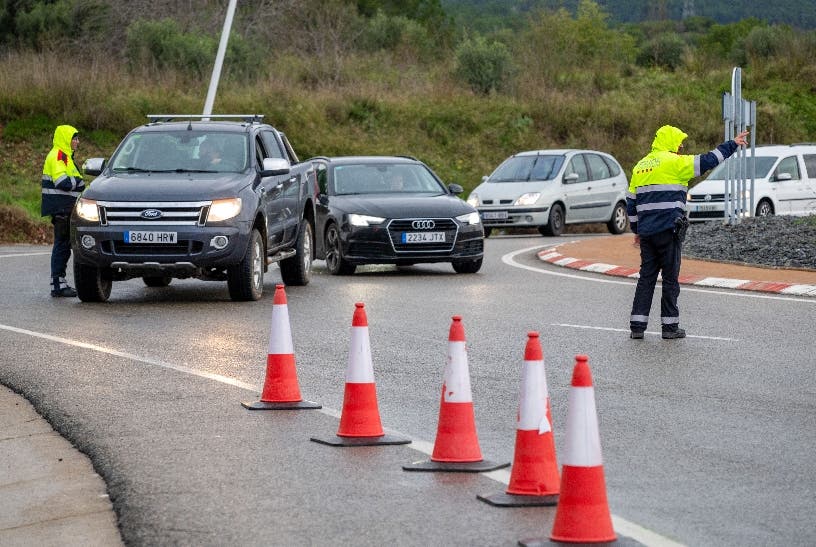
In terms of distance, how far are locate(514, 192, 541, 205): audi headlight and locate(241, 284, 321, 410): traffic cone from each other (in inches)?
854

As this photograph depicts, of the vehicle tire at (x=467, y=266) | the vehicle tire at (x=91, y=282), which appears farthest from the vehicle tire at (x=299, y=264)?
the vehicle tire at (x=91, y=282)

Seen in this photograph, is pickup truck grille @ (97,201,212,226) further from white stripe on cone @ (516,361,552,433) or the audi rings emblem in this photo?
white stripe on cone @ (516,361,552,433)

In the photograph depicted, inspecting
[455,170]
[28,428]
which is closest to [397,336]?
[28,428]

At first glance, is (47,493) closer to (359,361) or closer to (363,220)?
(359,361)

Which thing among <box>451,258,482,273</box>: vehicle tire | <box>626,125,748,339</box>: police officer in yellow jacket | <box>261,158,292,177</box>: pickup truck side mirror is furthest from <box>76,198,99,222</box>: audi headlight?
<box>451,258,482,273</box>: vehicle tire

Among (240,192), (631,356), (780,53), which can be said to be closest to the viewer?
(631,356)

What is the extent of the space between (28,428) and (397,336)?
194 inches

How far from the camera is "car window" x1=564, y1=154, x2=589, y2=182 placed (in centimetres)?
3253

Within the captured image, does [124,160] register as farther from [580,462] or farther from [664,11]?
[664,11]

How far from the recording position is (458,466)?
7773 mm

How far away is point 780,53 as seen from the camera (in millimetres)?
56875

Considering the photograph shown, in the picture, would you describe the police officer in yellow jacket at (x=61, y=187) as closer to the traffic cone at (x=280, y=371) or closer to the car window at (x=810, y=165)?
the traffic cone at (x=280, y=371)

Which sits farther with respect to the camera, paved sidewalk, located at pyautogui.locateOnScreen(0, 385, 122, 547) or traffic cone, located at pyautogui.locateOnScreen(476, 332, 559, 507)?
traffic cone, located at pyautogui.locateOnScreen(476, 332, 559, 507)

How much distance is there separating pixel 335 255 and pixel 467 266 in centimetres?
168
